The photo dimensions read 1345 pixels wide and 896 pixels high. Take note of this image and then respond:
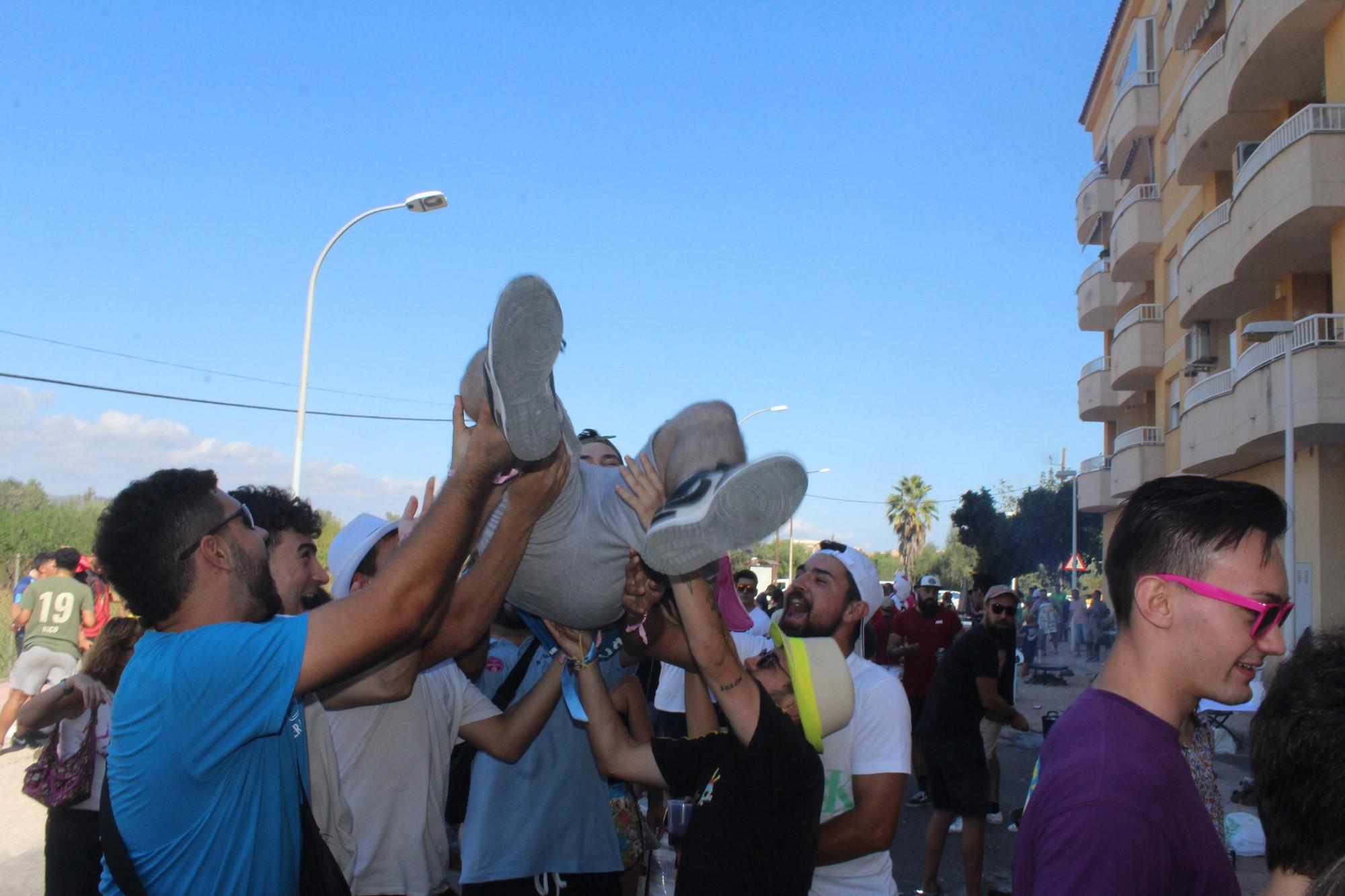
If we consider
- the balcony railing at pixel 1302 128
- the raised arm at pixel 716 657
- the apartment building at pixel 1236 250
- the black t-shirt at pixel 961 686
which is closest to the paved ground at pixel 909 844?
the black t-shirt at pixel 961 686

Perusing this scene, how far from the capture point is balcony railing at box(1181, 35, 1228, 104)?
61.1 ft

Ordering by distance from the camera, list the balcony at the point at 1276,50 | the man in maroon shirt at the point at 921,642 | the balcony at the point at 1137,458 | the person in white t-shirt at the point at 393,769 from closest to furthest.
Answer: the person in white t-shirt at the point at 393,769, the man in maroon shirt at the point at 921,642, the balcony at the point at 1276,50, the balcony at the point at 1137,458

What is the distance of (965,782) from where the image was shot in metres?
6.87

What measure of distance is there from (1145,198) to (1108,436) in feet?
32.4

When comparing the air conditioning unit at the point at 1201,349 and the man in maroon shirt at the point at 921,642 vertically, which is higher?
the air conditioning unit at the point at 1201,349

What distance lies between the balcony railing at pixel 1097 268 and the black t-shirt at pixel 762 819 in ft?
99.1

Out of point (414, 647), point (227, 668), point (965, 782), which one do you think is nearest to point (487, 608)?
point (414, 647)

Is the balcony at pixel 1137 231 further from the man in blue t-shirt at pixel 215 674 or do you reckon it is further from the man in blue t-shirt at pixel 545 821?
the man in blue t-shirt at pixel 215 674

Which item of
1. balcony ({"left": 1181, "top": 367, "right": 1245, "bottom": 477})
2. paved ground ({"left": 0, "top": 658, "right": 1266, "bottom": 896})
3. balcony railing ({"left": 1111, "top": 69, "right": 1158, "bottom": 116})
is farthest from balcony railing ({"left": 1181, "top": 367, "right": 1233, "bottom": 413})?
balcony railing ({"left": 1111, "top": 69, "right": 1158, "bottom": 116})

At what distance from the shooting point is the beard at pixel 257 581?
8.53 feet

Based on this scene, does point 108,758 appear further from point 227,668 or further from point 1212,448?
point 1212,448

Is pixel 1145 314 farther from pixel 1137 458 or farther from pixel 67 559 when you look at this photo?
pixel 67 559

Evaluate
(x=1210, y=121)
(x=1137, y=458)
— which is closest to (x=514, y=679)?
(x=1210, y=121)

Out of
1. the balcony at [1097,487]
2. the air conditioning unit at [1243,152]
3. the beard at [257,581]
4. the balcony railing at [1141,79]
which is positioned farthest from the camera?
the balcony at [1097,487]
